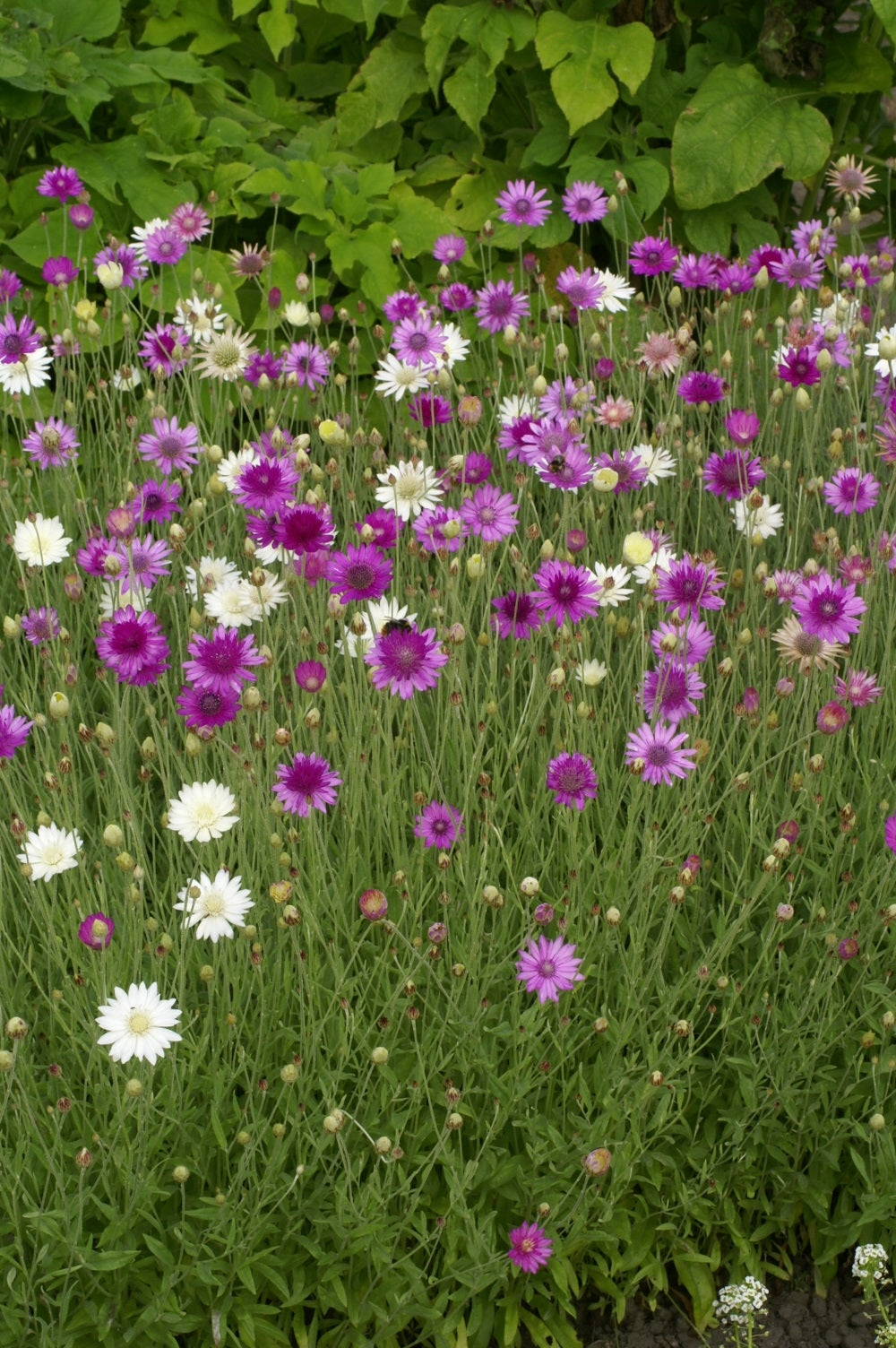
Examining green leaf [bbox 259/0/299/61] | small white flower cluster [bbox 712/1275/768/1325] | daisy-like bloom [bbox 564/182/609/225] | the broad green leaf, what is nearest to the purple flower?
small white flower cluster [bbox 712/1275/768/1325]

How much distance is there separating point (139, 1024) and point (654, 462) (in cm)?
157

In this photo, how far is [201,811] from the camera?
201 cm

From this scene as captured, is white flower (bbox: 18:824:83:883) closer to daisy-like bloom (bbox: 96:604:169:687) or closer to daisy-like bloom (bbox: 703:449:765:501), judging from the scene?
daisy-like bloom (bbox: 96:604:169:687)

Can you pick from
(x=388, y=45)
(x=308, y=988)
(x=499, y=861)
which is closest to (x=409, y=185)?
(x=388, y=45)

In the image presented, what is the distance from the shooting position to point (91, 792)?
2.77m

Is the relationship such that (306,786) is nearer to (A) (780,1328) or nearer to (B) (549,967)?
(B) (549,967)

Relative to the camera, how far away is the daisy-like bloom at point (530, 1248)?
2.01 m

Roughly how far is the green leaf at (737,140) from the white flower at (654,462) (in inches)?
56.5

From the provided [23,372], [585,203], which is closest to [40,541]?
[23,372]

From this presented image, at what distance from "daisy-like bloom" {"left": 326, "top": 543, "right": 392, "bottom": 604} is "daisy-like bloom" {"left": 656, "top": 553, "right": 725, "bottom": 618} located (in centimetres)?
47

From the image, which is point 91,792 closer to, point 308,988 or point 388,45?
point 308,988

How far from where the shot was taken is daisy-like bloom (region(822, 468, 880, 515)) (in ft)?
8.97

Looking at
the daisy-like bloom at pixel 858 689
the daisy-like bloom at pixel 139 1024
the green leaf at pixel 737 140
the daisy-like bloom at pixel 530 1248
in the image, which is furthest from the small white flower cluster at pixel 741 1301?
the green leaf at pixel 737 140

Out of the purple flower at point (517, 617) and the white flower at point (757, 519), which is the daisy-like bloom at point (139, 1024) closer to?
the purple flower at point (517, 617)
